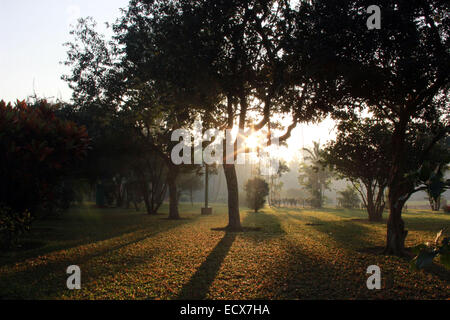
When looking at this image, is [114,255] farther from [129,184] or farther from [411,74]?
[129,184]

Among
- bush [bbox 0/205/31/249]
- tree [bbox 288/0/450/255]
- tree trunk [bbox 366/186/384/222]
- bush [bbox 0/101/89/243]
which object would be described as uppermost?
tree [bbox 288/0/450/255]

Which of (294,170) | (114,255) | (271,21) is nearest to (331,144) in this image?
(271,21)

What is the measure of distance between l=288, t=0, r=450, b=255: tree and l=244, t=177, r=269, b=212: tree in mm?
26335

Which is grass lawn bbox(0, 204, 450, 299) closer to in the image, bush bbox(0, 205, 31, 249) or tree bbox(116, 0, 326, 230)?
bush bbox(0, 205, 31, 249)

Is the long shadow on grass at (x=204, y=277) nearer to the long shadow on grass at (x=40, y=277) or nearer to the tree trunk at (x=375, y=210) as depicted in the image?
the long shadow on grass at (x=40, y=277)

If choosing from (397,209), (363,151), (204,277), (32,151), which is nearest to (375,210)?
(363,151)

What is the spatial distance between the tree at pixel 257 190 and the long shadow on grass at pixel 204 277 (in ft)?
84.4

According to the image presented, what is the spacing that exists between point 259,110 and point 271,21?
650 centimetres

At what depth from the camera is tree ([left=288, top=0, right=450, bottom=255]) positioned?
8.16 meters

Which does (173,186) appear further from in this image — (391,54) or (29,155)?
(391,54)

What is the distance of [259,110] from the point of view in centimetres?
1862

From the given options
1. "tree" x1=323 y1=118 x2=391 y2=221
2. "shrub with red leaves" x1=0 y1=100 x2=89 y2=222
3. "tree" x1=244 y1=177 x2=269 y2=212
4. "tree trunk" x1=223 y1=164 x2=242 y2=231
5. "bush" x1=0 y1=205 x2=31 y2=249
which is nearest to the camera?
"shrub with red leaves" x1=0 y1=100 x2=89 y2=222

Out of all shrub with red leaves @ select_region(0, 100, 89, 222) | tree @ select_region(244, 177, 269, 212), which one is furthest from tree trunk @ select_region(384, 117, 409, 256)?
tree @ select_region(244, 177, 269, 212)

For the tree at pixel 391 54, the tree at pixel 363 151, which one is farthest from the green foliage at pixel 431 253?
the tree at pixel 363 151
